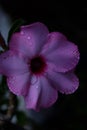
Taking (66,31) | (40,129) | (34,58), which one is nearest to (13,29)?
(34,58)

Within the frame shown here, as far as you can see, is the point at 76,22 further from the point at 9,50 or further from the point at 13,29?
the point at 9,50

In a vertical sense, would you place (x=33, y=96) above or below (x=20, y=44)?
below

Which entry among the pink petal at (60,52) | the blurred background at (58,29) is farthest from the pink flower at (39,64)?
the blurred background at (58,29)

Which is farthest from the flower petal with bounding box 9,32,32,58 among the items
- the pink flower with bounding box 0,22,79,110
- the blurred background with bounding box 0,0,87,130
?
the blurred background with bounding box 0,0,87,130

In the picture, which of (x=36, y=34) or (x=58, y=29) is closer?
(x=36, y=34)

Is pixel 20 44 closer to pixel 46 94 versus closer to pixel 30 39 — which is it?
pixel 30 39

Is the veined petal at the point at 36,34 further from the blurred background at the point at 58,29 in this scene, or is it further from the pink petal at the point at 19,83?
the blurred background at the point at 58,29

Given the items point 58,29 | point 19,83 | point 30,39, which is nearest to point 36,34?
point 30,39
